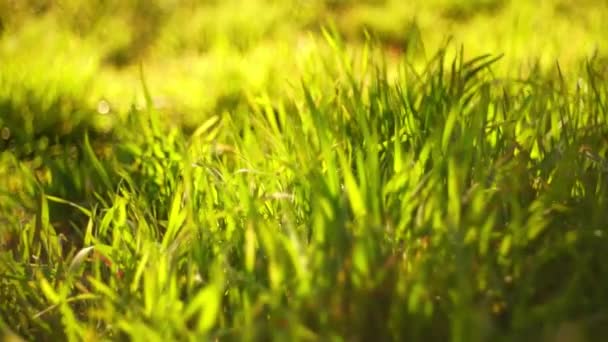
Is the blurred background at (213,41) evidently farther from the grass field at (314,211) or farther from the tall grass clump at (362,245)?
the tall grass clump at (362,245)

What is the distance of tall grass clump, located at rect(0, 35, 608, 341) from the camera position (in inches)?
34.9

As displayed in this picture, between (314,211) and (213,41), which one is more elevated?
(314,211)

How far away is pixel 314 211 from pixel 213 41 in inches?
78.7

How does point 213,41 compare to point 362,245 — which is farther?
point 213,41

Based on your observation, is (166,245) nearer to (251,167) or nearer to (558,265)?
(251,167)

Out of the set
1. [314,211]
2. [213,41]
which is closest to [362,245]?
[314,211]

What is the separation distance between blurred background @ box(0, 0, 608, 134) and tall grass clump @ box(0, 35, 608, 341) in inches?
27.2

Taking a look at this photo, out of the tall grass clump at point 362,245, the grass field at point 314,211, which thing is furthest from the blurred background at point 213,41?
the tall grass clump at point 362,245

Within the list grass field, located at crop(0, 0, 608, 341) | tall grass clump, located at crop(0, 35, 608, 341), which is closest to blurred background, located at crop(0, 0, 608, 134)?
grass field, located at crop(0, 0, 608, 341)

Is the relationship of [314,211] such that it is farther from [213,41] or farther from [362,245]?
[213,41]

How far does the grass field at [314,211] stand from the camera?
0.90 meters

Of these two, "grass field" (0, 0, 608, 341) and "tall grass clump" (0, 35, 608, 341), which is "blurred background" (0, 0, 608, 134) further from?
"tall grass clump" (0, 35, 608, 341)

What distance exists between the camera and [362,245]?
2.89 ft

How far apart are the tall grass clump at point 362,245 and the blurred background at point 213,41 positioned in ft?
2.27
